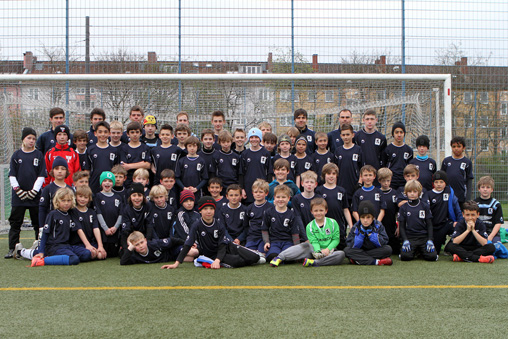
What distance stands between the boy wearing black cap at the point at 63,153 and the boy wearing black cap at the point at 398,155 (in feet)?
14.2

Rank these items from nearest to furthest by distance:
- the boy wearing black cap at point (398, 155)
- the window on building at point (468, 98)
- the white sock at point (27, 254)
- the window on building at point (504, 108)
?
the white sock at point (27, 254) → the boy wearing black cap at point (398, 155) → the window on building at point (468, 98) → the window on building at point (504, 108)

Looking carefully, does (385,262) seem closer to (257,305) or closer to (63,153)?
(257,305)

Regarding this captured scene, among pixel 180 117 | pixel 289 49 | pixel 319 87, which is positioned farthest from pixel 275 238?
pixel 289 49

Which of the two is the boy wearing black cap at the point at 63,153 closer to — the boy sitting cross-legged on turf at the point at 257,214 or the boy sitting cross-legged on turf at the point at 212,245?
the boy sitting cross-legged on turf at the point at 212,245

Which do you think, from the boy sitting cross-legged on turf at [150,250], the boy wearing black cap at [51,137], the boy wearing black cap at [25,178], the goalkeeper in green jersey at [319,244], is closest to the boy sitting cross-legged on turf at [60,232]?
the boy sitting cross-legged on turf at [150,250]

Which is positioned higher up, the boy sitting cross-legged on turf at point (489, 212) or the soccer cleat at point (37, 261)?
the boy sitting cross-legged on turf at point (489, 212)

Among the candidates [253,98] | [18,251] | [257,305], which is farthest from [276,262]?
[253,98]

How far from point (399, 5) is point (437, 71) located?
148 centimetres

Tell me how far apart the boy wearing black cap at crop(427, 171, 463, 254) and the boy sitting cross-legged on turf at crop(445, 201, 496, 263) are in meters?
0.49

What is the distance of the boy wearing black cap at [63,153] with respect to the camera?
6.98 metres

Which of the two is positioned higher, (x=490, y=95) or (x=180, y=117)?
(x=490, y=95)

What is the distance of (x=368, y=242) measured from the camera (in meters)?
6.10

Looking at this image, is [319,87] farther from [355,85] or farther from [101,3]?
[101,3]

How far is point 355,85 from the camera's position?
30.2 ft
